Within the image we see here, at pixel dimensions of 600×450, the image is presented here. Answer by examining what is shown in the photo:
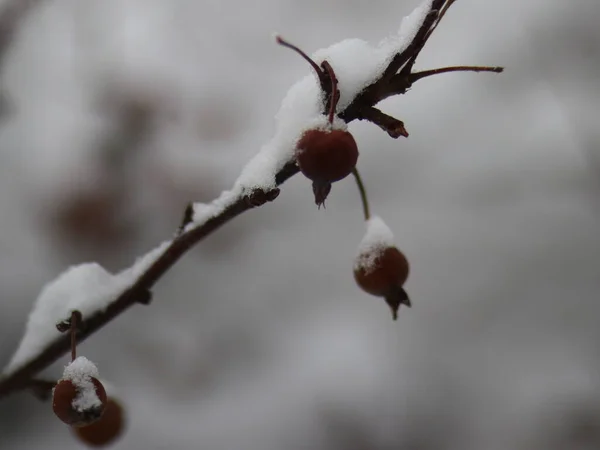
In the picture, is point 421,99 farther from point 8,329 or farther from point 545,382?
point 8,329

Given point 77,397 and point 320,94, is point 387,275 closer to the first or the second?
point 320,94

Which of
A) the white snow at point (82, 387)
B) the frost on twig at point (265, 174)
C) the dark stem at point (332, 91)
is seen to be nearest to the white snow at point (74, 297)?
the frost on twig at point (265, 174)

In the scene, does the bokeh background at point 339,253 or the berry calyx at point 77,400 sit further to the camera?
the bokeh background at point 339,253

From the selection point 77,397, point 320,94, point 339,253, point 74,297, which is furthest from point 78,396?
point 339,253

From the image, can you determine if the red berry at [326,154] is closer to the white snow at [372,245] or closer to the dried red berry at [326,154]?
the dried red berry at [326,154]

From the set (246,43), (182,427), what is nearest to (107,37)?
(246,43)
